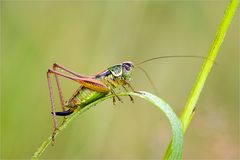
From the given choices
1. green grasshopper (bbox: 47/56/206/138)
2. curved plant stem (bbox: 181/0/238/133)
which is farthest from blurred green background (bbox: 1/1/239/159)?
curved plant stem (bbox: 181/0/238/133)

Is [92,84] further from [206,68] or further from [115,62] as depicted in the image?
[115,62]

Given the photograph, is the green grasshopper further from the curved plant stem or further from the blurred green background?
the blurred green background

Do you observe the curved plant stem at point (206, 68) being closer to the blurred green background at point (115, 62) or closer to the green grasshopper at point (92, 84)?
the green grasshopper at point (92, 84)

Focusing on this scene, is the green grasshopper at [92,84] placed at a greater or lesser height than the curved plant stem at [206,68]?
lesser

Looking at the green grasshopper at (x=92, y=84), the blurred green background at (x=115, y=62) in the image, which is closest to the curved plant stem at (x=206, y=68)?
the green grasshopper at (x=92, y=84)

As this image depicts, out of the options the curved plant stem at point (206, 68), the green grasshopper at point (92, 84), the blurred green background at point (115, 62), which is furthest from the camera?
the blurred green background at point (115, 62)

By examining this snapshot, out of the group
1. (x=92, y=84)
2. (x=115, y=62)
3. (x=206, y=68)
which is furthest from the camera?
(x=115, y=62)

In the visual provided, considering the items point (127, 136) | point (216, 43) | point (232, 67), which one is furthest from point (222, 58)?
point (216, 43)

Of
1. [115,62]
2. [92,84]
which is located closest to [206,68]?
[92,84]
